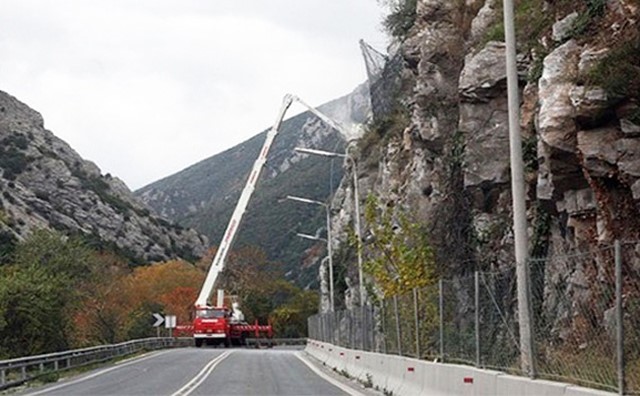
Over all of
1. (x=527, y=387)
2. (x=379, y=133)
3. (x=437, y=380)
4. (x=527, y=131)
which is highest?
(x=379, y=133)

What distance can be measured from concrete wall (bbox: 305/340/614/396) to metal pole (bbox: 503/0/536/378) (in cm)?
47

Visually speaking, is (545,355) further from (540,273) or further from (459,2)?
(459,2)

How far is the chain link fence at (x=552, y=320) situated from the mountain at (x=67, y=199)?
8869cm

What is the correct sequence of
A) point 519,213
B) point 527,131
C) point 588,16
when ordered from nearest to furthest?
1. point 519,213
2. point 588,16
3. point 527,131

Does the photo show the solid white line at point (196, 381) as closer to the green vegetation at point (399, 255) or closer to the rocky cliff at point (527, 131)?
the green vegetation at point (399, 255)

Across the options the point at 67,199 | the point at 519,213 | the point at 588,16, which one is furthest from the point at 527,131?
the point at 67,199

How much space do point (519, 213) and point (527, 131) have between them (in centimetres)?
1255

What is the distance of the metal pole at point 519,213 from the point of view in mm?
13695

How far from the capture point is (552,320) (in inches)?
526

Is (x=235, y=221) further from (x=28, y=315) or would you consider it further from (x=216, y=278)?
(x=28, y=315)

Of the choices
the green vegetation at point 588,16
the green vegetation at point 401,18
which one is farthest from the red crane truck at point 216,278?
the green vegetation at point 588,16

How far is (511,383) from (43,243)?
158 feet

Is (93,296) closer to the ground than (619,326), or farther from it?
farther from it

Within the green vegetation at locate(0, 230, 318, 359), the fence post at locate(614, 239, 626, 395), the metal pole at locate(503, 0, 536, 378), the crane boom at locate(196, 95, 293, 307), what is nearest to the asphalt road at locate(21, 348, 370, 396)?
the green vegetation at locate(0, 230, 318, 359)
